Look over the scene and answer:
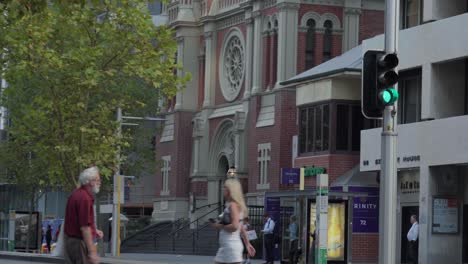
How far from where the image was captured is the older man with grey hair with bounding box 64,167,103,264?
16.2 meters

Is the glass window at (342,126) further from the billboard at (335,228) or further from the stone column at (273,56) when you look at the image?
the billboard at (335,228)

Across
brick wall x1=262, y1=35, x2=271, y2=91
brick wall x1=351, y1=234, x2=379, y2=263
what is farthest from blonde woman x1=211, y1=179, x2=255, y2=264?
brick wall x1=262, y1=35, x2=271, y2=91

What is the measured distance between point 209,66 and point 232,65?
1753 mm

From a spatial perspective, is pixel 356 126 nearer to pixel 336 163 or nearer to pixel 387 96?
pixel 336 163

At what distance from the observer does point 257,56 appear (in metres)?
64.4

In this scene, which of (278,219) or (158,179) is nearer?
(278,219)

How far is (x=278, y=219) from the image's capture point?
49.2 m

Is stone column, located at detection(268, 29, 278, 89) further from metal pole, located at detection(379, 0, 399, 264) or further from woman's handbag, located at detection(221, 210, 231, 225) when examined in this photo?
woman's handbag, located at detection(221, 210, 231, 225)

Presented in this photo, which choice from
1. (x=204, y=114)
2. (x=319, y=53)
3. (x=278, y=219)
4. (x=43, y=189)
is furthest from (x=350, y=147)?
(x=43, y=189)

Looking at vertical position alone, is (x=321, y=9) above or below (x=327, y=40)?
above

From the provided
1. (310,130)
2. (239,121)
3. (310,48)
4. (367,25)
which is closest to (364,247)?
(310,130)

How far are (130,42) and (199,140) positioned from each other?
92.6 ft

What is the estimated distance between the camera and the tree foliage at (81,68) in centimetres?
4262

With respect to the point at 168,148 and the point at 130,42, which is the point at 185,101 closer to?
the point at 168,148
